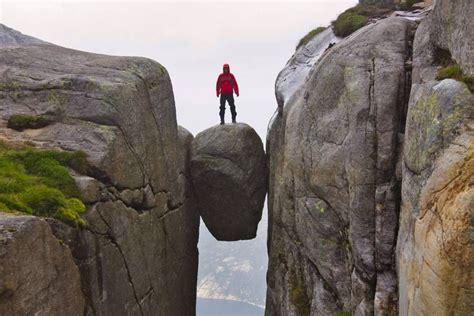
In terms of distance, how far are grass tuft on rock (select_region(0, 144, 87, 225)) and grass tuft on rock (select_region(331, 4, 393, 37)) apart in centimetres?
1544

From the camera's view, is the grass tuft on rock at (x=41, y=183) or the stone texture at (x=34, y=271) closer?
the stone texture at (x=34, y=271)

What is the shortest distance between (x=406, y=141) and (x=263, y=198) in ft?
55.5

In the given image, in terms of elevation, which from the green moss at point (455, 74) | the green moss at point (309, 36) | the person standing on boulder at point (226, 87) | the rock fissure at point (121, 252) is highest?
the green moss at point (309, 36)

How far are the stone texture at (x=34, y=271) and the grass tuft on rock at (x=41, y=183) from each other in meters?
1.22

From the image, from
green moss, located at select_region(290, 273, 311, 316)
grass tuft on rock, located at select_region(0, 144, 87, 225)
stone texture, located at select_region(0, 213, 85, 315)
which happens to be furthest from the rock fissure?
green moss, located at select_region(290, 273, 311, 316)

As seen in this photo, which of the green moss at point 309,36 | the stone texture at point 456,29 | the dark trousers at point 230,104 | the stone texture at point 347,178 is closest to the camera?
the stone texture at point 456,29

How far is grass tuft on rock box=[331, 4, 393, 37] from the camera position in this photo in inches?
1029

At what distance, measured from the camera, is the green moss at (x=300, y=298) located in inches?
909

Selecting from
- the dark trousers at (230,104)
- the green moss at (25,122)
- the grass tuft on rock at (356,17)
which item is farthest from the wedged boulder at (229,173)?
the green moss at (25,122)

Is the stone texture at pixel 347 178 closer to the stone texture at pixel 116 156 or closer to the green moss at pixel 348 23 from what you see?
the green moss at pixel 348 23

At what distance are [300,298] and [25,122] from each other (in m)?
14.5

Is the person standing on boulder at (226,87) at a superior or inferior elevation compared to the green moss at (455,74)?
inferior

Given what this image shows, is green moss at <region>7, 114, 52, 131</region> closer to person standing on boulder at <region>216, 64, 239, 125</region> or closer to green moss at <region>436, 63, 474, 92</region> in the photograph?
person standing on boulder at <region>216, 64, 239, 125</region>

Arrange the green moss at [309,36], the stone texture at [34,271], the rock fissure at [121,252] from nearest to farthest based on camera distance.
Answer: the stone texture at [34,271]
the rock fissure at [121,252]
the green moss at [309,36]
